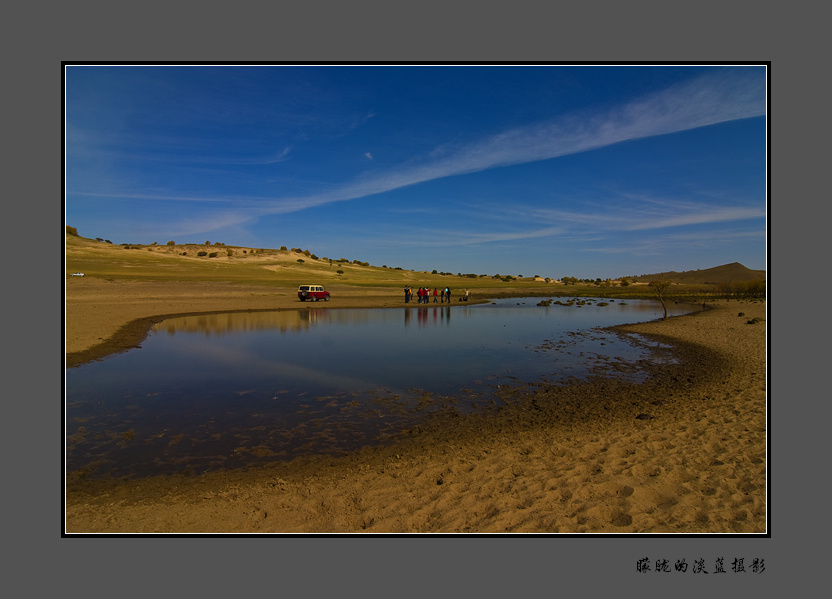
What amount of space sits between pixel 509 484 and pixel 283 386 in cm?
932

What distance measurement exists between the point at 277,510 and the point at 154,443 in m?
4.60

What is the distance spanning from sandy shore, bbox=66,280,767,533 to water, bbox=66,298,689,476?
3.16 ft

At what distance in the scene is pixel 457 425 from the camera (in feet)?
33.5

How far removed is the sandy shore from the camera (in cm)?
568

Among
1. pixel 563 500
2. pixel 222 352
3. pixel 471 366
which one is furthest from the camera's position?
pixel 222 352

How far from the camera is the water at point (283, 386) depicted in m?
8.83

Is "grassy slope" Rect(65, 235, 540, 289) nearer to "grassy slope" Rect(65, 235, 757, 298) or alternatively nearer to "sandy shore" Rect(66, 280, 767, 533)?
"grassy slope" Rect(65, 235, 757, 298)

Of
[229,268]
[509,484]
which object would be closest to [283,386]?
[509,484]

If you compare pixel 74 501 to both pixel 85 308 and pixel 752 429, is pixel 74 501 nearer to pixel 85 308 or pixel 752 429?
pixel 752 429

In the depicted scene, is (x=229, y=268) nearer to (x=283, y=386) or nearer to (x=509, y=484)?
(x=283, y=386)

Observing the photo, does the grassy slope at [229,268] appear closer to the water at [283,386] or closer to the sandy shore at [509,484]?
the water at [283,386]

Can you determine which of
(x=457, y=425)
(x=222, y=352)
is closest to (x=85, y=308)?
(x=222, y=352)

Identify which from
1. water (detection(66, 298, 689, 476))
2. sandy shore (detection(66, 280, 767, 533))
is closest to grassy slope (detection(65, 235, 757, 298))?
water (detection(66, 298, 689, 476))

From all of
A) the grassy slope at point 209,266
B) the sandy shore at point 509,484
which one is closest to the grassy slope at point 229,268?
the grassy slope at point 209,266
